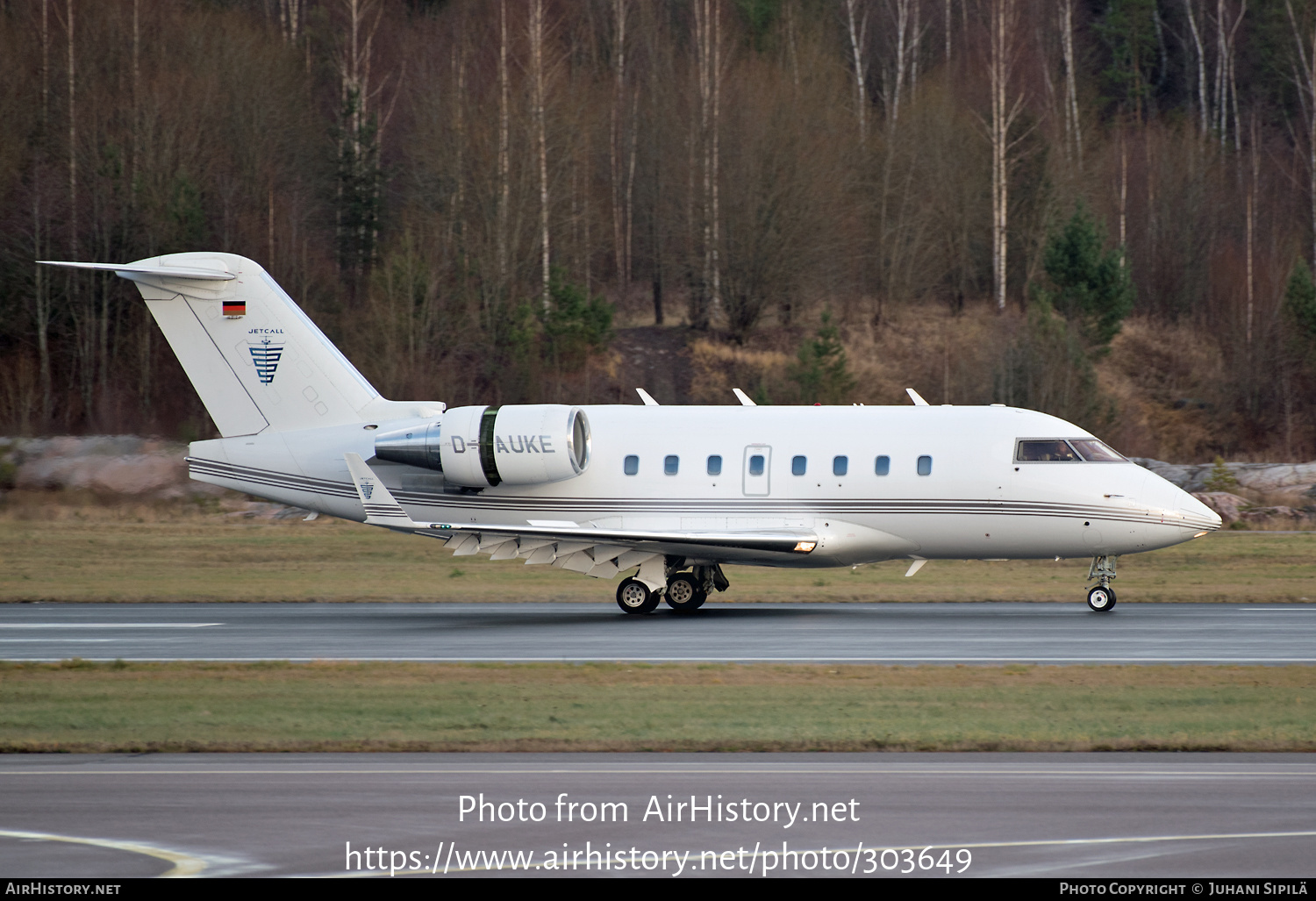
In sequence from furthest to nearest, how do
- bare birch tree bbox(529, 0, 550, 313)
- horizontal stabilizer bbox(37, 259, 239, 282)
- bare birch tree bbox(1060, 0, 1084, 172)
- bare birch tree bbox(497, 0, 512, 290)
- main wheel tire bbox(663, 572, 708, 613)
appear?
1. bare birch tree bbox(1060, 0, 1084, 172)
2. bare birch tree bbox(529, 0, 550, 313)
3. bare birch tree bbox(497, 0, 512, 290)
4. horizontal stabilizer bbox(37, 259, 239, 282)
5. main wheel tire bbox(663, 572, 708, 613)

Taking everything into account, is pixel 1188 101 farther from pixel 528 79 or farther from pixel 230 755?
pixel 230 755

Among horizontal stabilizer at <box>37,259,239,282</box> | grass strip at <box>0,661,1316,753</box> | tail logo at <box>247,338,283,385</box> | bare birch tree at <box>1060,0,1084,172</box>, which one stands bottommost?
grass strip at <box>0,661,1316,753</box>

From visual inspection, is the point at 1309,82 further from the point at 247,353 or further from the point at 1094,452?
the point at 247,353

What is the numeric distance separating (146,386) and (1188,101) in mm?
52474

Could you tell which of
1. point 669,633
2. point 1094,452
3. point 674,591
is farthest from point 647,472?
point 1094,452

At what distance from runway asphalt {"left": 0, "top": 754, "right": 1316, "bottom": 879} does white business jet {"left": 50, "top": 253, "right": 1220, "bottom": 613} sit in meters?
11.5

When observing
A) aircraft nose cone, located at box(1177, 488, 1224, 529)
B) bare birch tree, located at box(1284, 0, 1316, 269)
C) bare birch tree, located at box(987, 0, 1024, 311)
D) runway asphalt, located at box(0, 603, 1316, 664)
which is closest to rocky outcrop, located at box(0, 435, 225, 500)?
runway asphalt, located at box(0, 603, 1316, 664)

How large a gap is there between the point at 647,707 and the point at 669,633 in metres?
7.16

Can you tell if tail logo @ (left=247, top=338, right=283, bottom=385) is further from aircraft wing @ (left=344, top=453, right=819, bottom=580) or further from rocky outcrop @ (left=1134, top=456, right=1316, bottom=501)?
rocky outcrop @ (left=1134, top=456, right=1316, bottom=501)

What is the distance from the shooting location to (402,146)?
62.8 m

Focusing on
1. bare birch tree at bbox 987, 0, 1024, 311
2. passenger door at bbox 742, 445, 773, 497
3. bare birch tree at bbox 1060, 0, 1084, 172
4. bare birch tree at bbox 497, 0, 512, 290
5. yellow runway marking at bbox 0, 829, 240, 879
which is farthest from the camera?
bare birch tree at bbox 1060, 0, 1084, 172

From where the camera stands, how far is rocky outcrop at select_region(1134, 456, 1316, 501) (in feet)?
132

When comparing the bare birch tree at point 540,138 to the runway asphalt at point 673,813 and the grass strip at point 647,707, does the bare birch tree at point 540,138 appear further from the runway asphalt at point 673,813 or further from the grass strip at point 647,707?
the runway asphalt at point 673,813
